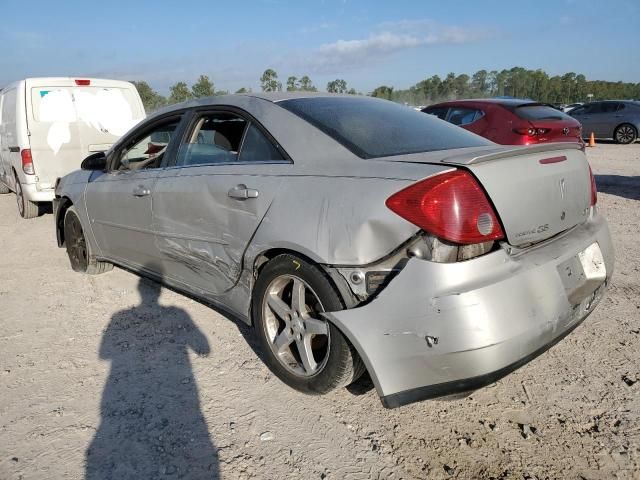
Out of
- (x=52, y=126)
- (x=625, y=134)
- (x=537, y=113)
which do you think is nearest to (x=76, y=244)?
(x=52, y=126)

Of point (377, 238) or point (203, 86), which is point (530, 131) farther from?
point (203, 86)

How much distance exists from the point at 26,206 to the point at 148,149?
13.3 feet

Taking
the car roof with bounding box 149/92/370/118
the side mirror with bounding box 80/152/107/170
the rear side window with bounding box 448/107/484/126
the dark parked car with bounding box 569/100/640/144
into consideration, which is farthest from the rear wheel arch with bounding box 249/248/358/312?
the dark parked car with bounding box 569/100/640/144

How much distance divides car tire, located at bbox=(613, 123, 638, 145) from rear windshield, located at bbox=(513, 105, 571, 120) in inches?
382

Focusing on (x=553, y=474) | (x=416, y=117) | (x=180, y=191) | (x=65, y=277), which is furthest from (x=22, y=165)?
(x=553, y=474)

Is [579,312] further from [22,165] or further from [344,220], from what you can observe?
[22,165]

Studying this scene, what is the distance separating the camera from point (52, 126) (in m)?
7.07

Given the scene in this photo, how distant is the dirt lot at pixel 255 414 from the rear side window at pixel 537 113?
5.02 m

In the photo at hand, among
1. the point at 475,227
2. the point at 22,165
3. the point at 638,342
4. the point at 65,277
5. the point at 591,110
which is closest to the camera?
the point at 475,227

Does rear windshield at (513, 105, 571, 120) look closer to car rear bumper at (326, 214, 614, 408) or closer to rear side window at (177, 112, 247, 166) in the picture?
rear side window at (177, 112, 247, 166)

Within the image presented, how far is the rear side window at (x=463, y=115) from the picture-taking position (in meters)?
8.29

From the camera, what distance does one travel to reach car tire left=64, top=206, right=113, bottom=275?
473 cm

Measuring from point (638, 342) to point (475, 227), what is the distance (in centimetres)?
183

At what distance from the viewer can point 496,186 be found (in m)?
2.12
